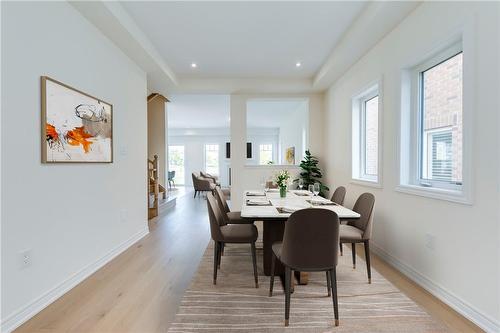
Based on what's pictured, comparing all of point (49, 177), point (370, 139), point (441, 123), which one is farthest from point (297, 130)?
point (49, 177)

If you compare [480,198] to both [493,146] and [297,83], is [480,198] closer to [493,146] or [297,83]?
[493,146]

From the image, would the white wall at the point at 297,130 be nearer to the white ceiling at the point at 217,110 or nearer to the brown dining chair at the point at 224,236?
the white ceiling at the point at 217,110

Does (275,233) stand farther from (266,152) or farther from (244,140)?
(266,152)

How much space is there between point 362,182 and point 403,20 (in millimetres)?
2052

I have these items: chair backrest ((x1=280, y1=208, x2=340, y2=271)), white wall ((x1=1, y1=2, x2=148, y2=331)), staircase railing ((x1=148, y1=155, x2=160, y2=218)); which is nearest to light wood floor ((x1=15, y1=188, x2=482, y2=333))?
white wall ((x1=1, y1=2, x2=148, y2=331))

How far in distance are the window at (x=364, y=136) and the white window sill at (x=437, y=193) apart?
1.11 metres

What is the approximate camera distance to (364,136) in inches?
165

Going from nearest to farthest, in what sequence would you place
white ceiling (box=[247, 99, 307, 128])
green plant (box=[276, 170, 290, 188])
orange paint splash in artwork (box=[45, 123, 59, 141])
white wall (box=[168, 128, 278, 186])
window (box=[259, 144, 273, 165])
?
orange paint splash in artwork (box=[45, 123, 59, 141]) < green plant (box=[276, 170, 290, 188]) < white ceiling (box=[247, 99, 307, 128]) < white wall (box=[168, 128, 278, 186]) < window (box=[259, 144, 273, 165])

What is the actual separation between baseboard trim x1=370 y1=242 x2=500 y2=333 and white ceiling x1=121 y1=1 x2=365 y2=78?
9.26 feet

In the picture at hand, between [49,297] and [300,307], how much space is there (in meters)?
2.08

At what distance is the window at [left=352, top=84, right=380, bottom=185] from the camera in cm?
394

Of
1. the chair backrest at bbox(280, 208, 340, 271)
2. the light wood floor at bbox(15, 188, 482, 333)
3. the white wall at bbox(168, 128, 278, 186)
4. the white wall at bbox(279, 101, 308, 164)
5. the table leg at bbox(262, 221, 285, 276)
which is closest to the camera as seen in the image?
the chair backrest at bbox(280, 208, 340, 271)

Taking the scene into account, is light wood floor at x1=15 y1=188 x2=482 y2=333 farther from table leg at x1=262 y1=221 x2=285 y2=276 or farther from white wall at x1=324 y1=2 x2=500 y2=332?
table leg at x1=262 y1=221 x2=285 y2=276

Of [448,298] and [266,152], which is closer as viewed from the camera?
[448,298]
